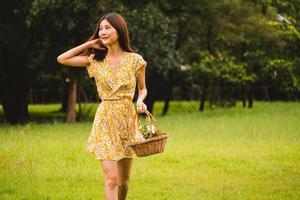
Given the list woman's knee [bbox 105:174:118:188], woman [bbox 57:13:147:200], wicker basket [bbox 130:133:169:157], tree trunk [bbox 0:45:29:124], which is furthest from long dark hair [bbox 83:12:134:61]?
tree trunk [bbox 0:45:29:124]

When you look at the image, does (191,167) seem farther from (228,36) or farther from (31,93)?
(31,93)

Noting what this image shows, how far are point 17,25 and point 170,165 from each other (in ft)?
45.2

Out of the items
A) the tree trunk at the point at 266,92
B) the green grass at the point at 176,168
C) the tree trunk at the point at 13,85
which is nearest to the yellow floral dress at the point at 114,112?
the green grass at the point at 176,168

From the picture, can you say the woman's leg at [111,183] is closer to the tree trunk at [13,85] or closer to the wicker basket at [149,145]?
the wicker basket at [149,145]

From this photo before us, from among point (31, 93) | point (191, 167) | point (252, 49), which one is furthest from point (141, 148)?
point (31, 93)

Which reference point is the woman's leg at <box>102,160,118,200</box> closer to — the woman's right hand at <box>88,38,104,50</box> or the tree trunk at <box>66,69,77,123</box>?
the woman's right hand at <box>88,38,104,50</box>

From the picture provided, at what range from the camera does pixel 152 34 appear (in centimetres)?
2542

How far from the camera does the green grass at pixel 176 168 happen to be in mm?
9531

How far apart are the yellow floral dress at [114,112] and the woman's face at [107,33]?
0.77 ft

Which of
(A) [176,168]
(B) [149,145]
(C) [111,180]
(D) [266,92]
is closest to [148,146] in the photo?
(B) [149,145]

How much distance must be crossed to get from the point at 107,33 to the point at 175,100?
4161 cm

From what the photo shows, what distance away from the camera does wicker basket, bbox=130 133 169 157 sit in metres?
6.79

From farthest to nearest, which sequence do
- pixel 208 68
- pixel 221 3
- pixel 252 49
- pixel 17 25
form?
pixel 252 49 < pixel 208 68 < pixel 221 3 < pixel 17 25

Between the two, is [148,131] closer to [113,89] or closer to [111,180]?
[113,89]
